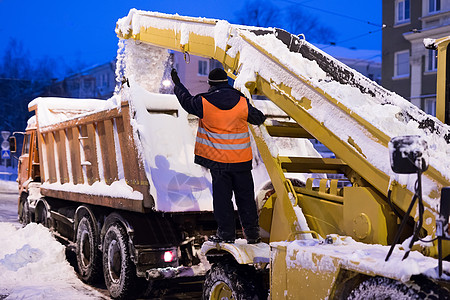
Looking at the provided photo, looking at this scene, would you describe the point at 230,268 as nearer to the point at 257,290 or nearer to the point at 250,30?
the point at 257,290

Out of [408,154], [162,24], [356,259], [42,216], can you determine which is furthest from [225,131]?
[42,216]

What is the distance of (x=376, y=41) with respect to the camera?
112125 millimetres

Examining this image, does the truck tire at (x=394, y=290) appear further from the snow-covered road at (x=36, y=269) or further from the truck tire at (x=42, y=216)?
the truck tire at (x=42, y=216)

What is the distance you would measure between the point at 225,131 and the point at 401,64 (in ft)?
86.6

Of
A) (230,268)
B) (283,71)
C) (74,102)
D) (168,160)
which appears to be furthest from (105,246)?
(74,102)

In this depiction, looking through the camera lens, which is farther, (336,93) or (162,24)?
(162,24)

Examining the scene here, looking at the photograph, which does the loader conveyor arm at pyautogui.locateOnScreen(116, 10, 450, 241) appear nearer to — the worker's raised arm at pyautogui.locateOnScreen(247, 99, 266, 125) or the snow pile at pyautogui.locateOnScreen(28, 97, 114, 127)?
the worker's raised arm at pyautogui.locateOnScreen(247, 99, 266, 125)

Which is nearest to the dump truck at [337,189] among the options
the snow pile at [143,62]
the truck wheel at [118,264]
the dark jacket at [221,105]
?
the dark jacket at [221,105]

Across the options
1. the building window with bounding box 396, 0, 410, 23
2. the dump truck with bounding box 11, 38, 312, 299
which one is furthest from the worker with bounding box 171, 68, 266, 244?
the building window with bounding box 396, 0, 410, 23

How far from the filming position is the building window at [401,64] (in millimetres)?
28500

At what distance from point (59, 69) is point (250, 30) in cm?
11415

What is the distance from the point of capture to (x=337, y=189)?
3.90 metres

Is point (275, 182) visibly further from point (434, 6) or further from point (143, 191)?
point (434, 6)

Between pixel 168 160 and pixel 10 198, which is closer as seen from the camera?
pixel 168 160
